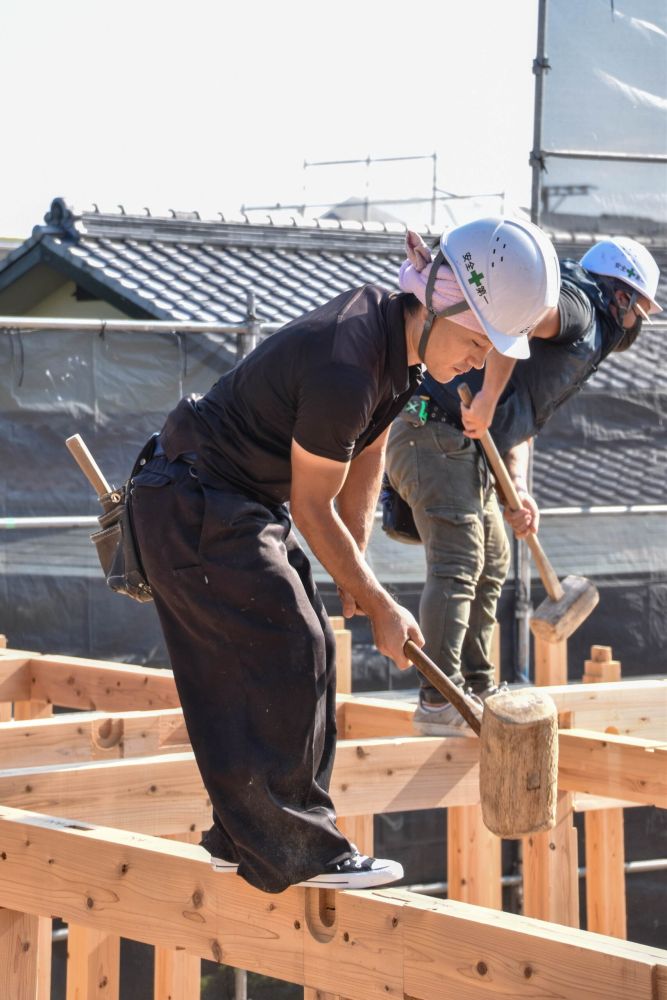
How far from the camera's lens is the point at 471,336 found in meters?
2.60

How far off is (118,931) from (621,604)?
5.49 metres

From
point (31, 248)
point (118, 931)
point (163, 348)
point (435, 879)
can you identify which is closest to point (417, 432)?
point (118, 931)

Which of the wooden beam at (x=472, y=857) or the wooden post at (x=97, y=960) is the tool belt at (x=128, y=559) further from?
the wooden beam at (x=472, y=857)

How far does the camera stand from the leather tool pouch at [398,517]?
15.1 feet

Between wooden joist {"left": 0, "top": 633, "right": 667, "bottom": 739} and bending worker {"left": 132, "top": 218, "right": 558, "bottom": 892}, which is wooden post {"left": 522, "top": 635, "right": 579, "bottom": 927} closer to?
wooden joist {"left": 0, "top": 633, "right": 667, "bottom": 739}

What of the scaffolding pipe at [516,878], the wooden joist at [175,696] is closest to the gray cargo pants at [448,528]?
the wooden joist at [175,696]

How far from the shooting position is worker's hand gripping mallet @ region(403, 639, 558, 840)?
2.88 m

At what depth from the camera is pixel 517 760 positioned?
9.48 feet

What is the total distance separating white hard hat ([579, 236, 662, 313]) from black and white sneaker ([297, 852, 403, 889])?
2.56m

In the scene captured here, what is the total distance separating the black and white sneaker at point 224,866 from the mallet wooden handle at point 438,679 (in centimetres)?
58

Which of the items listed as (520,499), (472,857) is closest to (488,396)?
(520,499)

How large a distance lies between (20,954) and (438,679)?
3.91ft

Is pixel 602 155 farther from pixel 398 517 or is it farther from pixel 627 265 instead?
pixel 398 517

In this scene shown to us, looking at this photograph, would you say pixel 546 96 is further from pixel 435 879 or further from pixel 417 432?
pixel 435 879
